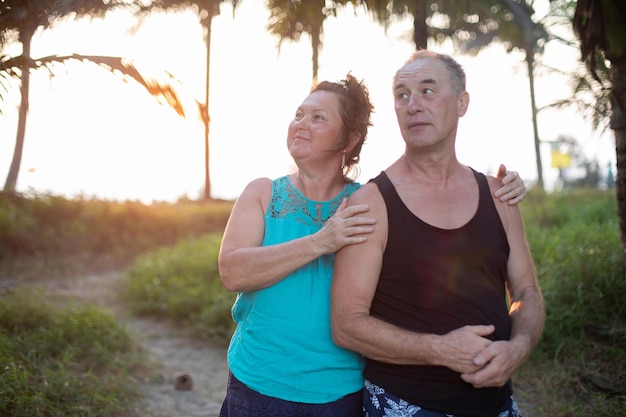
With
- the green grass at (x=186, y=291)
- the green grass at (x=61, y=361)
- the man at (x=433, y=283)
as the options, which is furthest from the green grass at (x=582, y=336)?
the green grass at (x=186, y=291)

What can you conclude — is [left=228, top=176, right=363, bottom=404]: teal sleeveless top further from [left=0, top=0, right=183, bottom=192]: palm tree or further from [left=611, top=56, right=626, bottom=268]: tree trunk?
[left=611, top=56, right=626, bottom=268]: tree trunk

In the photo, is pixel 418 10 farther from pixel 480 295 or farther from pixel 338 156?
pixel 480 295

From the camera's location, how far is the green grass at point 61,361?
381 centimetres

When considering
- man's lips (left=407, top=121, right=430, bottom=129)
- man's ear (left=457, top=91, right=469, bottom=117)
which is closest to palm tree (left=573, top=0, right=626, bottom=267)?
man's ear (left=457, top=91, right=469, bottom=117)

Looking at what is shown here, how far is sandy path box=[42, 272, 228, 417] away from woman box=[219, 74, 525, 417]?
243 cm

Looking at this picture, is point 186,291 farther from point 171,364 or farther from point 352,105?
point 352,105

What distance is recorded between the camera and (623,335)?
437 cm

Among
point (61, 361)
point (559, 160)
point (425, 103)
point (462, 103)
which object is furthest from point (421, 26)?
point (559, 160)

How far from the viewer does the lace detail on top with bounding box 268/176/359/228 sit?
244cm

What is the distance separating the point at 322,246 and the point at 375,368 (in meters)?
0.53

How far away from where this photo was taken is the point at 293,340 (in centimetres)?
228

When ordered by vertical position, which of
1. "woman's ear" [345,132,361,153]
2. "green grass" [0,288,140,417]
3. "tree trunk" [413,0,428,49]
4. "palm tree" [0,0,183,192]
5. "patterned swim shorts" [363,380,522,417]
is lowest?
"green grass" [0,288,140,417]

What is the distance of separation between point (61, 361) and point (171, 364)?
4.65 ft

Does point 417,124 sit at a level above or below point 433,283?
above
